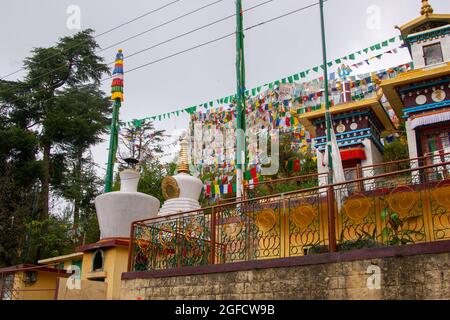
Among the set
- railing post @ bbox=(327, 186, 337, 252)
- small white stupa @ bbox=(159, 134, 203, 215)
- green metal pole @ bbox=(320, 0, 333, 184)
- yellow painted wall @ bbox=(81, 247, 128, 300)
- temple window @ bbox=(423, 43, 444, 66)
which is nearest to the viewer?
railing post @ bbox=(327, 186, 337, 252)

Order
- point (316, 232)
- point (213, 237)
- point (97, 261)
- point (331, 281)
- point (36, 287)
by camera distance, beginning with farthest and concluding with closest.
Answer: point (36, 287) < point (97, 261) < point (316, 232) < point (213, 237) < point (331, 281)

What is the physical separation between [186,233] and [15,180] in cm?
1887

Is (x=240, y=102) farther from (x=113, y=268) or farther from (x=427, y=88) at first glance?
(x=113, y=268)

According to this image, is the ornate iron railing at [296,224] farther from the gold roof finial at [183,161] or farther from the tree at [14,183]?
the tree at [14,183]

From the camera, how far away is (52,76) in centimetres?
3164

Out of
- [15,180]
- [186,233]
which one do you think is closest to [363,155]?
[186,233]

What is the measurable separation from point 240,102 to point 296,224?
855 centimetres

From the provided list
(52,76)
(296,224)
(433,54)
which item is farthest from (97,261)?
(52,76)

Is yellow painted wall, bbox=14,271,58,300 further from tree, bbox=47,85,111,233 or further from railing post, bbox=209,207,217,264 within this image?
tree, bbox=47,85,111,233

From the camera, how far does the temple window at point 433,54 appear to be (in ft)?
53.2

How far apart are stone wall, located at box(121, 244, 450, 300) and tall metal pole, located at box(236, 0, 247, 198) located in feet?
23.0

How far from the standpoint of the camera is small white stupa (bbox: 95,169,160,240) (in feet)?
46.4

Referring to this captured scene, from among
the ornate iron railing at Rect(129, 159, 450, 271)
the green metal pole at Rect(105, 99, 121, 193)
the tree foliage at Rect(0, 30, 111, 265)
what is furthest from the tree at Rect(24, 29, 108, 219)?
the ornate iron railing at Rect(129, 159, 450, 271)
